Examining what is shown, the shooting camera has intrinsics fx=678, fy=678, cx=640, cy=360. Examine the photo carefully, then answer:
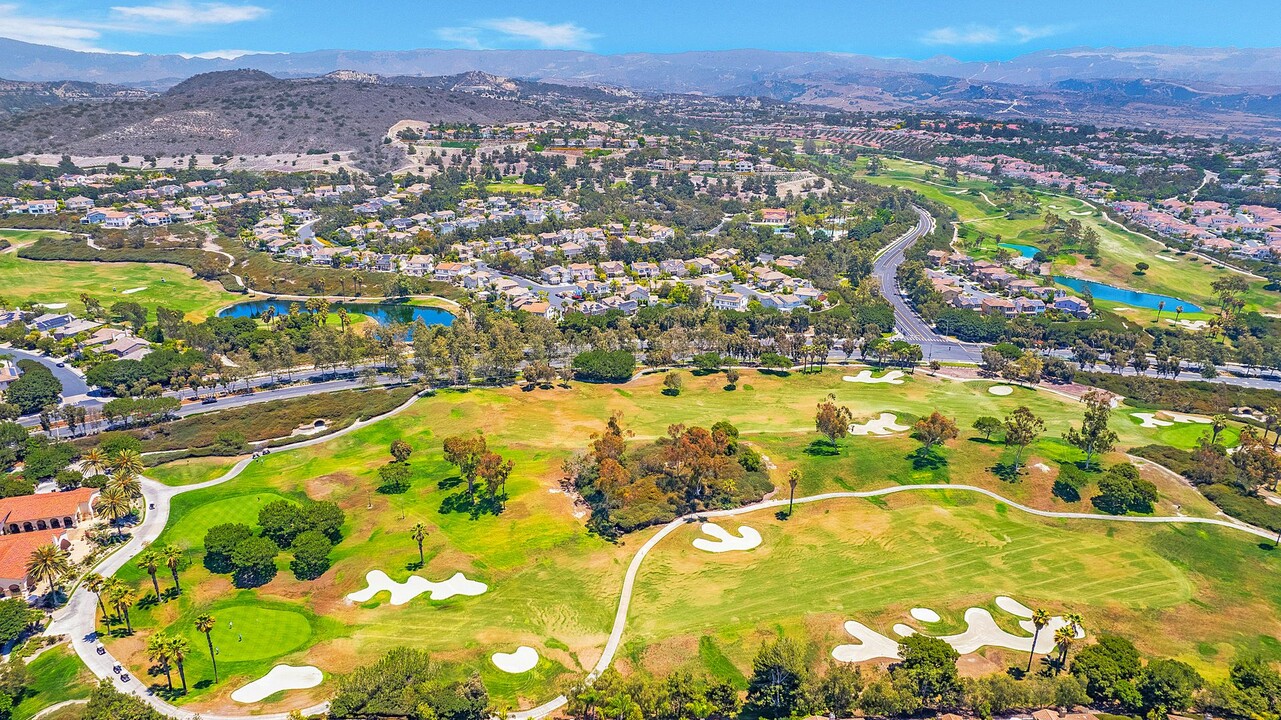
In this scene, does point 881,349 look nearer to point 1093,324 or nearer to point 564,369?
point 1093,324

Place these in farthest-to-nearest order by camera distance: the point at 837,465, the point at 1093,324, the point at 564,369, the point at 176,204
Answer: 1. the point at 176,204
2. the point at 1093,324
3. the point at 564,369
4. the point at 837,465

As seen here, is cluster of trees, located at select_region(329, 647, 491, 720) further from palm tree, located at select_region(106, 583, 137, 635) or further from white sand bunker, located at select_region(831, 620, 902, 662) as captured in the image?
white sand bunker, located at select_region(831, 620, 902, 662)

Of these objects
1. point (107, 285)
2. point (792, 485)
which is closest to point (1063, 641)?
point (792, 485)

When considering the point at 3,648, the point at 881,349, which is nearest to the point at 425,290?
the point at 881,349

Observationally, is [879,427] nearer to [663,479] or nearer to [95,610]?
[663,479]

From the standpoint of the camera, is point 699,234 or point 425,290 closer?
point 425,290

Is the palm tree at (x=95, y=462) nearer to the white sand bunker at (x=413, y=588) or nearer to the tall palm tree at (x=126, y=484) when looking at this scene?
the tall palm tree at (x=126, y=484)
